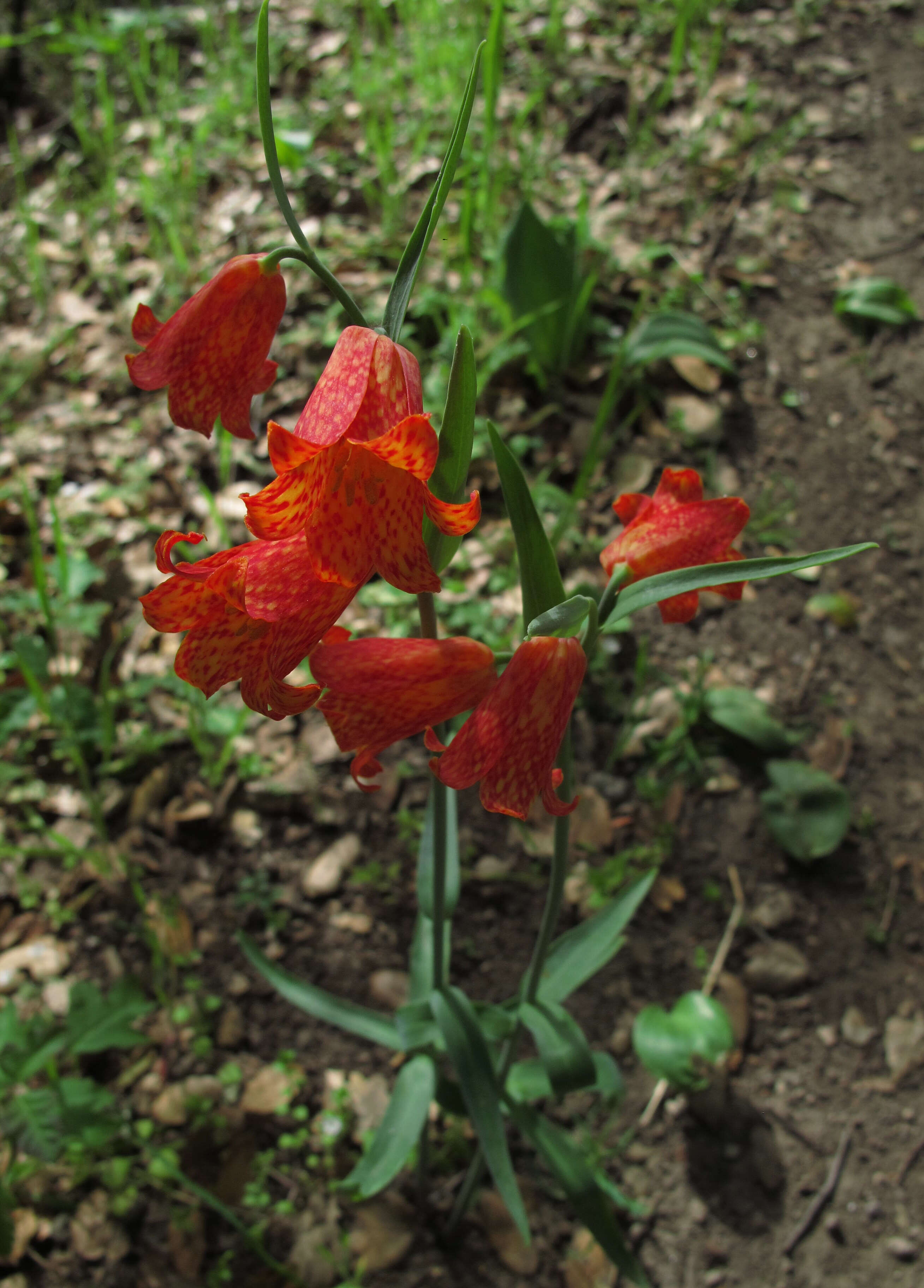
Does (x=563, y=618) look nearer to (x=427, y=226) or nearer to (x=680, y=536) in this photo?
(x=680, y=536)

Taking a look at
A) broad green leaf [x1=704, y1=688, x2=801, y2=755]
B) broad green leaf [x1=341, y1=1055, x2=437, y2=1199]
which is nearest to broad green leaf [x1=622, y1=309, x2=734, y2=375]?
broad green leaf [x1=704, y1=688, x2=801, y2=755]

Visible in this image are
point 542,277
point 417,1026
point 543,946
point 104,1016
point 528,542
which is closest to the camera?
point 528,542

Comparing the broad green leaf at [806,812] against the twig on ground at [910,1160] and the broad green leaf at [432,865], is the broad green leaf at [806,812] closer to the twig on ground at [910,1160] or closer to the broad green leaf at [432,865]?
the twig on ground at [910,1160]

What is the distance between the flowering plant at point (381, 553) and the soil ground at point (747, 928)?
3.25ft

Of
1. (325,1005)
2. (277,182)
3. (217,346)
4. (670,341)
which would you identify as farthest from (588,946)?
(670,341)

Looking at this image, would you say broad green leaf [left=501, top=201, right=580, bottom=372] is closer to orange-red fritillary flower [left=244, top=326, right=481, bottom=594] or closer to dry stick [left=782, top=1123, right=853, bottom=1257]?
orange-red fritillary flower [left=244, top=326, right=481, bottom=594]

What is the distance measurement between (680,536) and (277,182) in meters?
0.57

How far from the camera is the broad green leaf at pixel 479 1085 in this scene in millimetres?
1265

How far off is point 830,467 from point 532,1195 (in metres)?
1.99

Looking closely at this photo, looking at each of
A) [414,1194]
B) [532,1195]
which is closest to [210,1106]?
[414,1194]

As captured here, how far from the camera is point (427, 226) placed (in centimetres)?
91

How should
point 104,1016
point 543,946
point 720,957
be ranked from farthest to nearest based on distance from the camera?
point 720,957 < point 104,1016 < point 543,946

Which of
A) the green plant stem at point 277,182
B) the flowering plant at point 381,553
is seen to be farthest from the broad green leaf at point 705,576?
the green plant stem at point 277,182

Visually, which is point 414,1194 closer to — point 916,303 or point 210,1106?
point 210,1106
